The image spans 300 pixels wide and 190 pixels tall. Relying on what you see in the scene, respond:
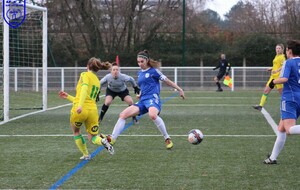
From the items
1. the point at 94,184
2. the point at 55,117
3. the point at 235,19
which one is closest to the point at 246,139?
the point at 94,184

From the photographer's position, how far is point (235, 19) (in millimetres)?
47094

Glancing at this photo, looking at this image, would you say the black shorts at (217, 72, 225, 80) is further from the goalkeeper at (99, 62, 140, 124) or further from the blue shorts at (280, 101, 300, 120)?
the blue shorts at (280, 101, 300, 120)

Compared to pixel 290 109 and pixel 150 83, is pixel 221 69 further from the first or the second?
pixel 290 109

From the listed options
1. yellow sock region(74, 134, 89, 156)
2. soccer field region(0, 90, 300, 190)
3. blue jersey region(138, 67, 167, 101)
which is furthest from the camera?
blue jersey region(138, 67, 167, 101)

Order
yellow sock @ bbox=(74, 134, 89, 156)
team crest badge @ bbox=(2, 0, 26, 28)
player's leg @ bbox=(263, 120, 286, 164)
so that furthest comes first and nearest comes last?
team crest badge @ bbox=(2, 0, 26, 28) → yellow sock @ bbox=(74, 134, 89, 156) → player's leg @ bbox=(263, 120, 286, 164)

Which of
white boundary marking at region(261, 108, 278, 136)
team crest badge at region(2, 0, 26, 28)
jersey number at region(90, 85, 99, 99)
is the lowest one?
white boundary marking at region(261, 108, 278, 136)

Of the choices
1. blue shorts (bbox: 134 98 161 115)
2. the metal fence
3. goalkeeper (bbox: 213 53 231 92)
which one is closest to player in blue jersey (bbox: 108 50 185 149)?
blue shorts (bbox: 134 98 161 115)

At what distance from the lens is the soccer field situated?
7.70 metres

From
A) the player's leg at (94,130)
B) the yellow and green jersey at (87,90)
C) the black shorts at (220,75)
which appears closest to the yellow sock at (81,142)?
the player's leg at (94,130)

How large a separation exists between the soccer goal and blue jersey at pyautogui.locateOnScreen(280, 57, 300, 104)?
353 inches

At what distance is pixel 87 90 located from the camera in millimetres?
9211

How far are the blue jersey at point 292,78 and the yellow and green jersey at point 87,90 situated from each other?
2.75 metres

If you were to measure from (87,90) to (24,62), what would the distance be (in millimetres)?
16804

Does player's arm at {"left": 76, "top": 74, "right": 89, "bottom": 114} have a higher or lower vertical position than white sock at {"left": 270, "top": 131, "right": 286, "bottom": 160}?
higher
